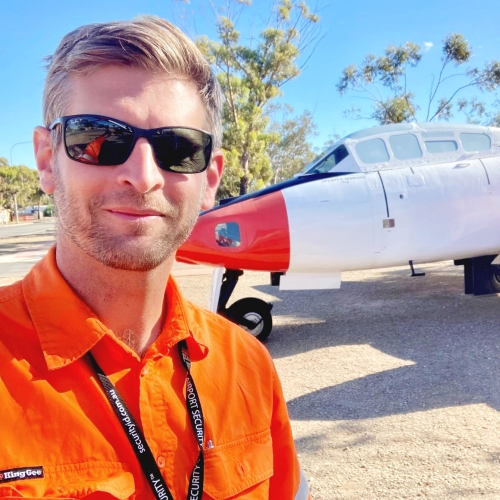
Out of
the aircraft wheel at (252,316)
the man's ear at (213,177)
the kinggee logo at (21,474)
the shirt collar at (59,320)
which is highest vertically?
the man's ear at (213,177)

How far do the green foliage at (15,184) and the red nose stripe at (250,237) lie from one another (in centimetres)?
4671

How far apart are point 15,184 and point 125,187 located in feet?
212

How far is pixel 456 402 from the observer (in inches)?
179

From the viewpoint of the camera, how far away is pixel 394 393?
16.0 ft

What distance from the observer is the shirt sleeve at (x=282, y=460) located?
5.04 feet

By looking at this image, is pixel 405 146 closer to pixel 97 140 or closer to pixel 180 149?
pixel 180 149

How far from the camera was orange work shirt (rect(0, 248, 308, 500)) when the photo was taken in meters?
1.07

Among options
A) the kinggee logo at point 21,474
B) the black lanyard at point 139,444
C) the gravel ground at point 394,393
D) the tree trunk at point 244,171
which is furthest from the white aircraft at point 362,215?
the tree trunk at point 244,171

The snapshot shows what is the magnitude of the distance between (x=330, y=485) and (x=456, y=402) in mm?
1849

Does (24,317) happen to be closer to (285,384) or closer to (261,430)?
(261,430)

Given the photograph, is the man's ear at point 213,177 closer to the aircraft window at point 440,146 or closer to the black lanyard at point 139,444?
the black lanyard at point 139,444

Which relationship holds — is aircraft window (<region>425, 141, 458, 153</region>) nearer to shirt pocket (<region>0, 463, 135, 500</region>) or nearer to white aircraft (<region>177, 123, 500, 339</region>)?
white aircraft (<region>177, 123, 500, 339</region>)

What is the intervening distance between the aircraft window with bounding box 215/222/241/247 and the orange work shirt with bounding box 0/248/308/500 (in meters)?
4.66

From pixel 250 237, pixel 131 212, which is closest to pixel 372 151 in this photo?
pixel 250 237
